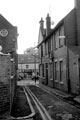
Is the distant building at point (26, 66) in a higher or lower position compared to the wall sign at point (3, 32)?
lower

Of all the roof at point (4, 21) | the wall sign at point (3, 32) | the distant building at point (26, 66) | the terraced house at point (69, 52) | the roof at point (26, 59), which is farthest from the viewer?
the roof at point (26, 59)

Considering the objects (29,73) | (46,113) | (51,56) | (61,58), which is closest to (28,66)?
(29,73)

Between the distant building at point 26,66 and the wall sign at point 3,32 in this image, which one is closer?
the wall sign at point 3,32

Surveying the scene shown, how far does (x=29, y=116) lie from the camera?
718cm

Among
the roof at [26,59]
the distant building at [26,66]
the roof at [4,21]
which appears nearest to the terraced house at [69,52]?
the roof at [4,21]

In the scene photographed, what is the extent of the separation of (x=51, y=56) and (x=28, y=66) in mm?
38046

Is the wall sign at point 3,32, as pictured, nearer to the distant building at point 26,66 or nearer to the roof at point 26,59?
the distant building at point 26,66

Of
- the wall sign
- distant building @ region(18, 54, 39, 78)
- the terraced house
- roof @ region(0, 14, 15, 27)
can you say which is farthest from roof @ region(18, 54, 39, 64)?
the wall sign

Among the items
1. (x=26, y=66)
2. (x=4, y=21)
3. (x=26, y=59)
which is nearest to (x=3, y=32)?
(x=4, y=21)

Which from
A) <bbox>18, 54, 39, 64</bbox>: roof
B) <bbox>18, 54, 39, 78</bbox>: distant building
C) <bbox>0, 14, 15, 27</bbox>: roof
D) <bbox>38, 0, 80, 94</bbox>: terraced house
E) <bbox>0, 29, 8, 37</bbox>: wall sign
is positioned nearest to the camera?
<bbox>38, 0, 80, 94</bbox>: terraced house

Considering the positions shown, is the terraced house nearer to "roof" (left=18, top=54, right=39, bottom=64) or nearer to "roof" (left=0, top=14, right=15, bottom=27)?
"roof" (left=0, top=14, right=15, bottom=27)

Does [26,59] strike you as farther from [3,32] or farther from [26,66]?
[3,32]

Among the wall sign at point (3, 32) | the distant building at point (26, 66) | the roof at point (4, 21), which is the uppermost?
the roof at point (4, 21)

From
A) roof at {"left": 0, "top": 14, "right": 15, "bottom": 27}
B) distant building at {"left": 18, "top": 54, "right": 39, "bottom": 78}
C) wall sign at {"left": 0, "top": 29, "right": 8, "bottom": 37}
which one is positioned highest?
roof at {"left": 0, "top": 14, "right": 15, "bottom": 27}
